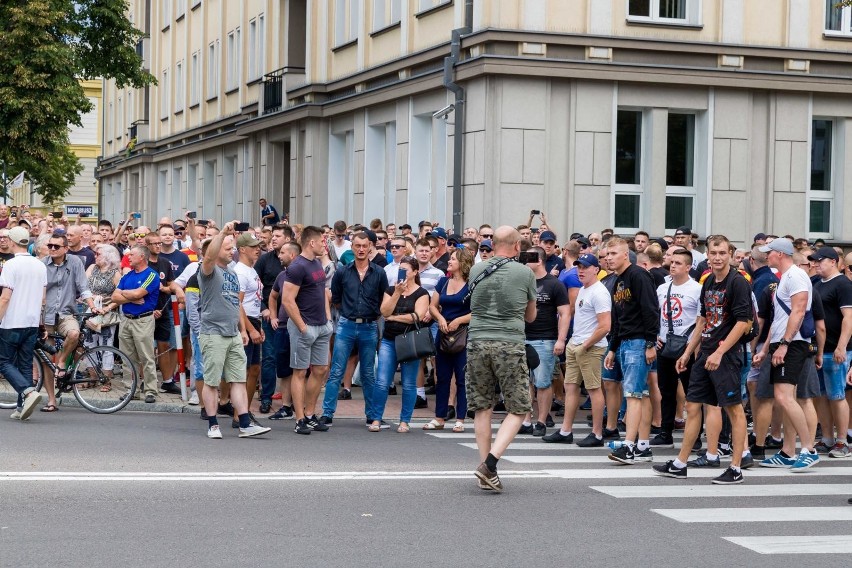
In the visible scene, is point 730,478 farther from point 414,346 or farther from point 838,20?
point 838,20

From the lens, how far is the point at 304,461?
435 inches

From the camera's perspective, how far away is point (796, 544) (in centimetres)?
809

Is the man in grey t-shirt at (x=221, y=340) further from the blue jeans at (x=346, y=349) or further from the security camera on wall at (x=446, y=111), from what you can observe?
the security camera on wall at (x=446, y=111)

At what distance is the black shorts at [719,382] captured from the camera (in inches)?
416

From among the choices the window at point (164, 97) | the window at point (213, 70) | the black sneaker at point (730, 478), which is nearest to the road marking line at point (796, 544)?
the black sneaker at point (730, 478)

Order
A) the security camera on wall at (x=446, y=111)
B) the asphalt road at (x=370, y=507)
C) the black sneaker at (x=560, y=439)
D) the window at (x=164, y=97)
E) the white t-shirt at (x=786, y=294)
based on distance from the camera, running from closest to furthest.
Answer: the asphalt road at (x=370, y=507) < the white t-shirt at (x=786, y=294) < the black sneaker at (x=560, y=439) < the security camera on wall at (x=446, y=111) < the window at (x=164, y=97)

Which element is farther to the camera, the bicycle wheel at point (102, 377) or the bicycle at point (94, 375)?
the bicycle wheel at point (102, 377)

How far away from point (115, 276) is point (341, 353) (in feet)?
12.6

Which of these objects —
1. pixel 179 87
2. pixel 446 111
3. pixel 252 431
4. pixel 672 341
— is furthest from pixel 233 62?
pixel 672 341

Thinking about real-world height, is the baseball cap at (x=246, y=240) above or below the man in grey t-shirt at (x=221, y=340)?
above

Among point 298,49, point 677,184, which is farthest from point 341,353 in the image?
point 298,49

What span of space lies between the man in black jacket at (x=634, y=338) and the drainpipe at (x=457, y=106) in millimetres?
10419

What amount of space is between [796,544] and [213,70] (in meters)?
35.9

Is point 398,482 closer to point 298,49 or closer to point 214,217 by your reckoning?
point 298,49
